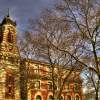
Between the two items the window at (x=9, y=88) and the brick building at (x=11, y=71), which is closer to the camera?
the brick building at (x=11, y=71)

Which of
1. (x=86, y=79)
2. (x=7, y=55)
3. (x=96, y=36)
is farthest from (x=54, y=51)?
(x=7, y=55)

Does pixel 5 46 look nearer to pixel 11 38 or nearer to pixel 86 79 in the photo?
pixel 11 38

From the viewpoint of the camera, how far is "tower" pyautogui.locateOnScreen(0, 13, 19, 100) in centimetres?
5301

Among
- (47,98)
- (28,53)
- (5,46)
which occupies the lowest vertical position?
(47,98)

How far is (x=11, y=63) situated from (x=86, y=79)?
22.5 m

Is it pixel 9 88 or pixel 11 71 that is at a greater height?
pixel 11 71

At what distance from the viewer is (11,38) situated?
5797 cm

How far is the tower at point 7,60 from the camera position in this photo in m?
53.0

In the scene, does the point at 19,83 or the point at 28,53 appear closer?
the point at 28,53

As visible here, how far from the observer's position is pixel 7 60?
54.9 m

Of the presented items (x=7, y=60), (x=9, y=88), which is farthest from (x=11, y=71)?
(x=9, y=88)

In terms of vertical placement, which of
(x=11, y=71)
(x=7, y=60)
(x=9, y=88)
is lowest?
(x=9, y=88)

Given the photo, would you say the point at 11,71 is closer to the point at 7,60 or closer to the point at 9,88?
the point at 7,60

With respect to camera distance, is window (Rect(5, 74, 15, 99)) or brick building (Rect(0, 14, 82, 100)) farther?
window (Rect(5, 74, 15, 99))
